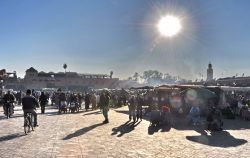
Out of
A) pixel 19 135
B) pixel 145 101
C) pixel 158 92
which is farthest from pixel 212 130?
pixel 145 101

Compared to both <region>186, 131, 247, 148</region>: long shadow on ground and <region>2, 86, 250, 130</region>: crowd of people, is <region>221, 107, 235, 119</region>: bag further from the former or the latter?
<region>186, 131, 247, 148</region>: long shadow on ground

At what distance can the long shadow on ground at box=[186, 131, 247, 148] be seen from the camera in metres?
14.2

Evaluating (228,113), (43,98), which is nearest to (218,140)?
(228,113)

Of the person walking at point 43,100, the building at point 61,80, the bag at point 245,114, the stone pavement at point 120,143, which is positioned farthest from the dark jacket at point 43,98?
the building at point 61,80

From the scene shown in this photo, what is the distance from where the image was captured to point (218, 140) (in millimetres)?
15344

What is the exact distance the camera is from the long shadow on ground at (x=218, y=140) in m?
14.2

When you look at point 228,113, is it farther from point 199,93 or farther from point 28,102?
point 28,102

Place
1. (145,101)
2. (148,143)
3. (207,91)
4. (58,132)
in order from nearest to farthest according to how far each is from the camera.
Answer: (148,143)
(58,132)
(207,91)
(145,101)

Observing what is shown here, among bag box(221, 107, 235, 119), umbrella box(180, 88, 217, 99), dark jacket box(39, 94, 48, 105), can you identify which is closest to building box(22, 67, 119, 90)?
dark jacket box(39, 94, 48, 105)

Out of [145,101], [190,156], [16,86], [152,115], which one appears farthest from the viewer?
[16,86]

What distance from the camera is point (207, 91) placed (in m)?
29.2

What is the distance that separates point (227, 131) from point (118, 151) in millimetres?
8507

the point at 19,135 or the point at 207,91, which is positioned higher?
the point at 207,91

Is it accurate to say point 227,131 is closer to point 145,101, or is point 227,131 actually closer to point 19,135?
point 19,135
